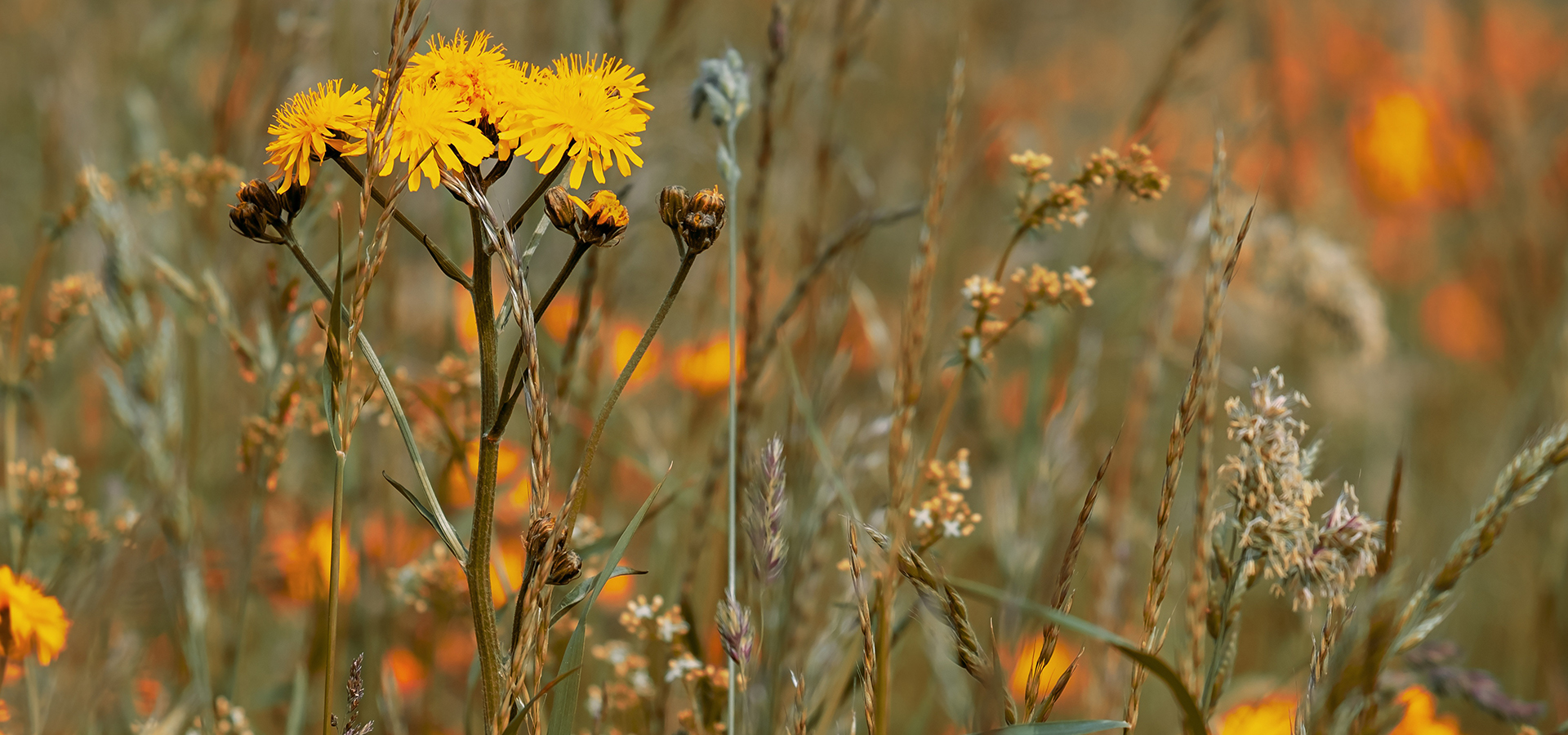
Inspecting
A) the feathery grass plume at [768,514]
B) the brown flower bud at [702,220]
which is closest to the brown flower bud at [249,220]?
the brown flower bud at [702,220]

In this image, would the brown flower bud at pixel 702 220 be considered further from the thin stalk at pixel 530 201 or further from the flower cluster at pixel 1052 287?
the flower cluster at pixel 1052 287

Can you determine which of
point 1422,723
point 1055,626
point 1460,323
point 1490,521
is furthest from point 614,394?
point 1460,323

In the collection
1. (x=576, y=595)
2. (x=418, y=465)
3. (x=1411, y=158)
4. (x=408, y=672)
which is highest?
(x=1411, y=158)

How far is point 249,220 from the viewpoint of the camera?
0.77 m

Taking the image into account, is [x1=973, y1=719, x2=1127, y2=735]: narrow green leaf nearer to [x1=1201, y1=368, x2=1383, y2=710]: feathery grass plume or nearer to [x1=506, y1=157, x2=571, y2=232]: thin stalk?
[x1=1201, y1=368, x2=1383, y2=710]: feathery grass plume

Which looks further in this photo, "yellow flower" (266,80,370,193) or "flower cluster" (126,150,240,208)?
"flower cluster" (126,150,240,208)

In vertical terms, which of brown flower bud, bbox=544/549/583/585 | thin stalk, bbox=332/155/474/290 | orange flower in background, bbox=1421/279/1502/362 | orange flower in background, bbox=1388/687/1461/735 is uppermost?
orange flower in background, bbox=1421/279/1502/362

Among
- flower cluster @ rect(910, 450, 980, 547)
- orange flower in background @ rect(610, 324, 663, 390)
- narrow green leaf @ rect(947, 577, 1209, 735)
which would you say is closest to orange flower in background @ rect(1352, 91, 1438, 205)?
orange flower in background @ rect(610, 324, 663, 390)

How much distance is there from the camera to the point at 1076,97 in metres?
5.03

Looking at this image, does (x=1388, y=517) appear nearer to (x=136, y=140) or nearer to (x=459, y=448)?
(x=459, y=448)

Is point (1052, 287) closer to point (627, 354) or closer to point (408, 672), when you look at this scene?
point (627, 354)

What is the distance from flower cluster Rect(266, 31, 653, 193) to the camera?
2.46 feet

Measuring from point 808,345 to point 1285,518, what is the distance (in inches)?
53.1

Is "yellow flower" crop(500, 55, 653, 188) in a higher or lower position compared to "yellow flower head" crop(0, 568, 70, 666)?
higher
